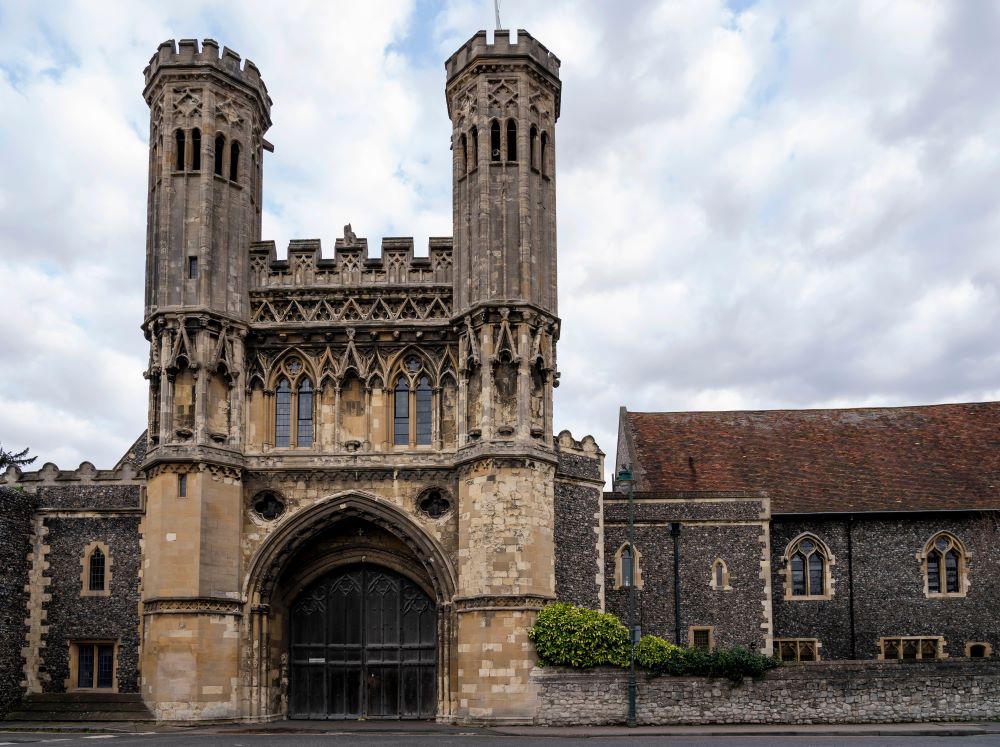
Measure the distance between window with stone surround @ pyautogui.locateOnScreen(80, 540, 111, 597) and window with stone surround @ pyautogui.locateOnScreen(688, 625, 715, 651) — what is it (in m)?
14.6

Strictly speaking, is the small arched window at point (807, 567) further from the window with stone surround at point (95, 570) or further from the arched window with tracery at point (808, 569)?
the window with stone surround at point (95, 570)

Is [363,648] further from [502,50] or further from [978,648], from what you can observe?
[978,648]

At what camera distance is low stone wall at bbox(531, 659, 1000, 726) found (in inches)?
949

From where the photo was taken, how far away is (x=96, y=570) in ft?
93.1

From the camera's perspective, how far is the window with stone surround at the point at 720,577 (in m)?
29.8

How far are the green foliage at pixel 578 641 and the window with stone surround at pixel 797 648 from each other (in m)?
7.85

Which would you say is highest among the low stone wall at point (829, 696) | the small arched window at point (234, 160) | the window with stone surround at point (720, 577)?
the small arched window at point (234, 160)

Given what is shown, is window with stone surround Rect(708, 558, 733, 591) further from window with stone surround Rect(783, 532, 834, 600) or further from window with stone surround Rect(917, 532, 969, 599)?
window with stone surround Rect(917, 532, 969, 599)

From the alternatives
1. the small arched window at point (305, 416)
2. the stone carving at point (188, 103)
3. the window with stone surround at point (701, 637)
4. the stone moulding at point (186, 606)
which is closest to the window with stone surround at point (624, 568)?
the window with stone surround at point (701, 637)

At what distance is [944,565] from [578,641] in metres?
12.5

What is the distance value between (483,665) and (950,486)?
604 inches

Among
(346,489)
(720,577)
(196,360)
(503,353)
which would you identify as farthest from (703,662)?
(196,360)

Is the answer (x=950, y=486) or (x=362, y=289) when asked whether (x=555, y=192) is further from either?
(x=950, y=486)

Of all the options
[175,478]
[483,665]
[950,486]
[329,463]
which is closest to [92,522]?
[175,478]
